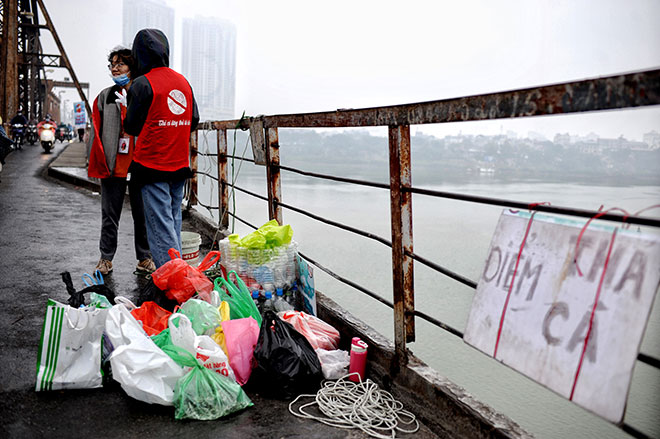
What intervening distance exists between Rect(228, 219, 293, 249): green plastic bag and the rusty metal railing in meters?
0.47

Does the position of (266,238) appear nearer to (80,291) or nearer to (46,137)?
(80,291)

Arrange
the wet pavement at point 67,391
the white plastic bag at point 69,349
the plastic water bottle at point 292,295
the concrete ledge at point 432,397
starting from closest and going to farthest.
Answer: the concrete ledge at point 432,397 < the wet pavement at point 67,391 < the white plastic bag at point 69,349 < the plastic water bottle at point 292,295

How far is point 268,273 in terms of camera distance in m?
3.21

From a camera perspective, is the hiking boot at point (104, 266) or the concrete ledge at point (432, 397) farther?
the hiking boot at point (104, 266)

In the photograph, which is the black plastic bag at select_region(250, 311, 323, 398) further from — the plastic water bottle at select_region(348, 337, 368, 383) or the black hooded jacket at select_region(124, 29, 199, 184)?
the black hooded jacket at select_region(124, 29, 199, 184)

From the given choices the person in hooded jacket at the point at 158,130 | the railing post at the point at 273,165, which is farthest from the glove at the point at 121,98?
the railing post at the point at 273,165

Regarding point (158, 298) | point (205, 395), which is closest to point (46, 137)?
point (158, 298)

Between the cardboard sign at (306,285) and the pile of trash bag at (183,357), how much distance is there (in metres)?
0.42

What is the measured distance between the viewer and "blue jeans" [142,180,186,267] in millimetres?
3666

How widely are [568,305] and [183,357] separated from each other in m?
1.55

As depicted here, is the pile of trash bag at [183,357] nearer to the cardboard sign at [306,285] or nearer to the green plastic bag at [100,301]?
the green plastic bag at [100,301]

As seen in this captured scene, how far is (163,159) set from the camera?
3.61 metres

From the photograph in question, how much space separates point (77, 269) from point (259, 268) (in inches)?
80.0

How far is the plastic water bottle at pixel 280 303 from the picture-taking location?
3.17m
